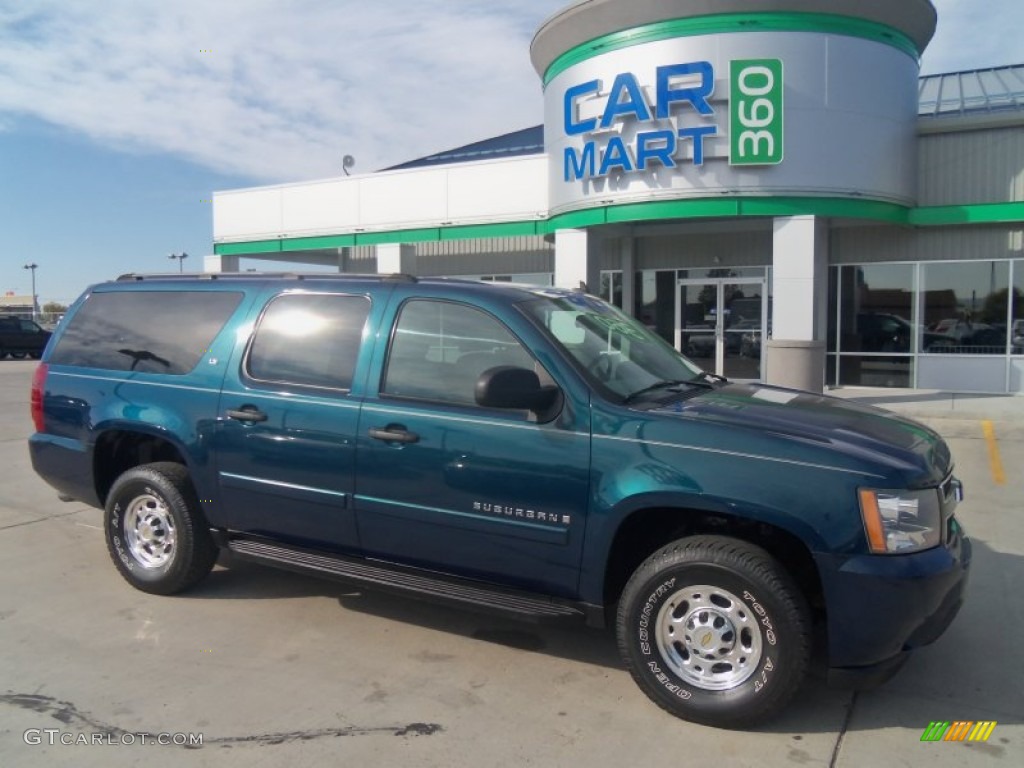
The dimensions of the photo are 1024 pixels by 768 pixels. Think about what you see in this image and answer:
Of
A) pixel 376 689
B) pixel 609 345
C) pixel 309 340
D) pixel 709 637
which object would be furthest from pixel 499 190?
pixel 709 637

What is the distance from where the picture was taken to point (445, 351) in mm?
4336

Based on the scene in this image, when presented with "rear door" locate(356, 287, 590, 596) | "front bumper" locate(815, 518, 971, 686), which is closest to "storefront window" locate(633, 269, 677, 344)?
"rear door" locate(356, 287, 590, 596)

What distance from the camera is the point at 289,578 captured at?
5.55 m

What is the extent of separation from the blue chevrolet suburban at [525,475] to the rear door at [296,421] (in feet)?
0.04

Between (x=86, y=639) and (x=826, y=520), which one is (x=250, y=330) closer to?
(x=86, y=639)

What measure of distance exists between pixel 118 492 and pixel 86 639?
996 mm

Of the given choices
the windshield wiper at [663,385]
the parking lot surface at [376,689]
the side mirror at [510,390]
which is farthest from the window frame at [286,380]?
the windshield wiper at [663,385]

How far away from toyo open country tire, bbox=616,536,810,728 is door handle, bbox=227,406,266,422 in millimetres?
2187

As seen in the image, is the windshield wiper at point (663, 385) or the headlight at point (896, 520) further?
the windshield wiper at point (663, 385)

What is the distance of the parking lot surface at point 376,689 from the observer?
3438mm

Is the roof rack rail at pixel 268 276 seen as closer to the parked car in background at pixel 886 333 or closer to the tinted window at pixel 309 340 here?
the tinted window at pixel 309 340

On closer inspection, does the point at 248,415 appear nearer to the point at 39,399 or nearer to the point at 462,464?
the point at 462,464

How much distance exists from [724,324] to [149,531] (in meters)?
14.4

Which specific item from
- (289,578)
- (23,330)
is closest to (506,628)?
(289,578)
